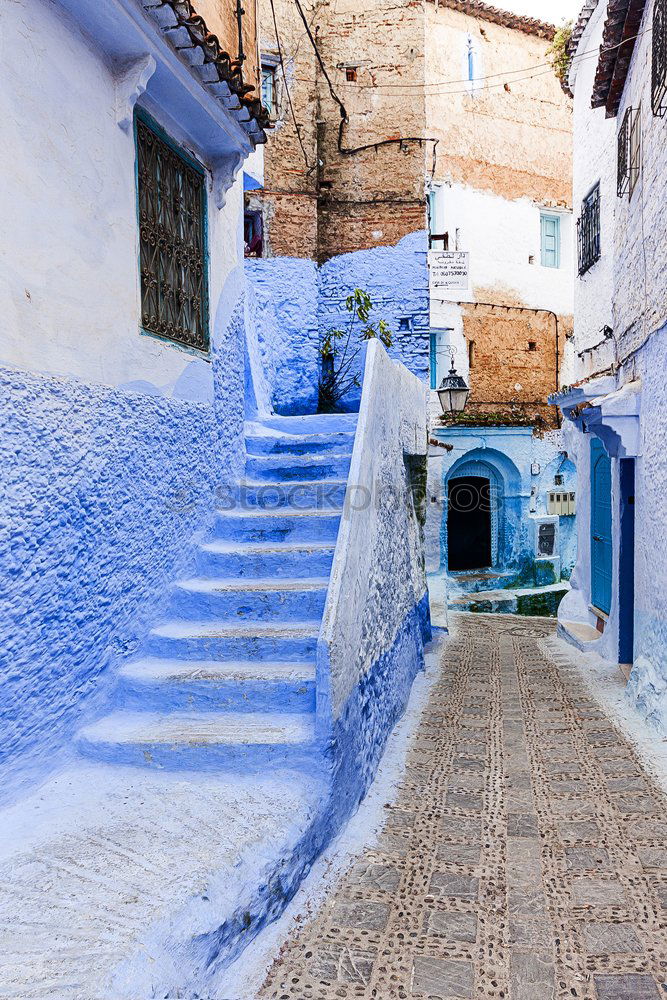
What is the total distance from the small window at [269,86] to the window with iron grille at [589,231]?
4.74 metres

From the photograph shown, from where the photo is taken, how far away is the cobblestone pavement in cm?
246

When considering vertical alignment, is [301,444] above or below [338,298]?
below

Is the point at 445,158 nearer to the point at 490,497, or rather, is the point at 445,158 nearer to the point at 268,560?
the point at 490,497

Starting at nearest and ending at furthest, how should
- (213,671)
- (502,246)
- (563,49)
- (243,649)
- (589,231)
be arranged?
(213,671) < (243,649) < (589,231) < (563,49) < (502,246)

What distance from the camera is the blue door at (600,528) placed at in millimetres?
7383

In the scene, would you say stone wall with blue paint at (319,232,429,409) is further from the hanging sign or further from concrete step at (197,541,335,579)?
concrete step at (197,541,335,579)

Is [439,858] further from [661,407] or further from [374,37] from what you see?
[374,37]

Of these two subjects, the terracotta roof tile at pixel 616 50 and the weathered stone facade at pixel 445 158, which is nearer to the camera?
the terracotta roof tile at pixel 616 50

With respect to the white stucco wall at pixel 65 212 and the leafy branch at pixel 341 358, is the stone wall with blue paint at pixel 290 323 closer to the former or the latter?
the leafy branch at pixel 341 358

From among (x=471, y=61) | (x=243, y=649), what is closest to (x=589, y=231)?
(x=243, y=649)

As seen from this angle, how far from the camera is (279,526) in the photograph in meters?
4.91

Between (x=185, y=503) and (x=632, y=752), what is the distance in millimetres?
3441

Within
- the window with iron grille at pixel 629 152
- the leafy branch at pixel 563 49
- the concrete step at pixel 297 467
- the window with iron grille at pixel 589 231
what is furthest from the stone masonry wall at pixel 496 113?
the concrete step at pixel 297 467

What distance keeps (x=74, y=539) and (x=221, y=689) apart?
3.61 feet
